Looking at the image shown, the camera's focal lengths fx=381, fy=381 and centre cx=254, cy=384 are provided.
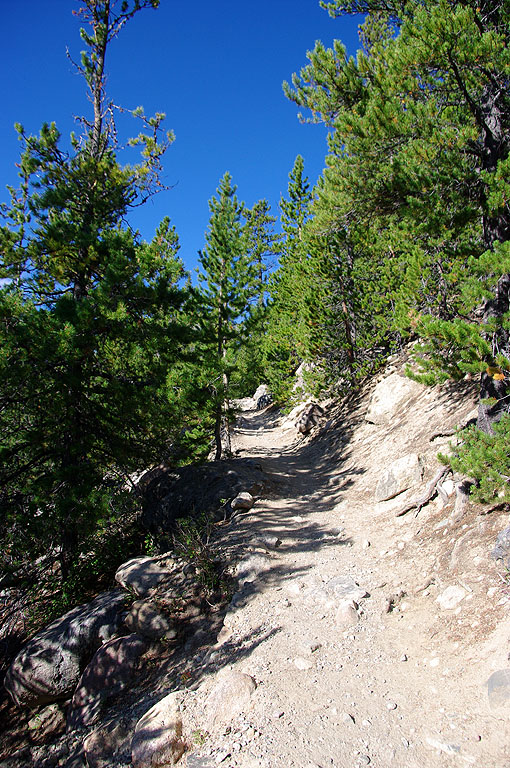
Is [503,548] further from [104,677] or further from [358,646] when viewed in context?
[104,677]

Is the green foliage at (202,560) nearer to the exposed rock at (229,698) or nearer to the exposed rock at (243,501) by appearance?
the exposed rock at (243,501)

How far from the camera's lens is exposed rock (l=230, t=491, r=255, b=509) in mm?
8594

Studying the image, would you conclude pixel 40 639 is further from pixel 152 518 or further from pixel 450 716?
pixel 450 716

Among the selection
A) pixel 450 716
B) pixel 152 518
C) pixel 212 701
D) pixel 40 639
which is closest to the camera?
pixel 450 716

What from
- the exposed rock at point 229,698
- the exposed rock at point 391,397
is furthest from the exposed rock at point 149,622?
the exposed rock at point 391,397

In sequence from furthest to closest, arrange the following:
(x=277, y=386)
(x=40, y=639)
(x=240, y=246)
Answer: (x=277, y=386), (x=240, y=246), (x=40, y=639)

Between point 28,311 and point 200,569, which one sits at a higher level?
point 28,311

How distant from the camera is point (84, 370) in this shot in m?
7.18

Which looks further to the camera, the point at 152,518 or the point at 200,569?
the point at 152,518

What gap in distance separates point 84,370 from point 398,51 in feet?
22.5

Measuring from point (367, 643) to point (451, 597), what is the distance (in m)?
1.06

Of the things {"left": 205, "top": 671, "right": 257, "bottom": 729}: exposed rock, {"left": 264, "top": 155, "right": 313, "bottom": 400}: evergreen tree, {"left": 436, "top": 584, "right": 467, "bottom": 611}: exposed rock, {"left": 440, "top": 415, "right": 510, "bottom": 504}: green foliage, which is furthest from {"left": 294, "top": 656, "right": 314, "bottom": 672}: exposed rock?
{"left": 264, "top": 155, "right": 313, "bottom": 400}: evergreen tree

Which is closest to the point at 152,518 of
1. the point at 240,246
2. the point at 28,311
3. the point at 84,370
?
the point at 84,370

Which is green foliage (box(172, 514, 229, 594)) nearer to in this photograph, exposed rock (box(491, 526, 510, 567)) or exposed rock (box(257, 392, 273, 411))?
exposed rock (box(491, 526, 510, 567))
